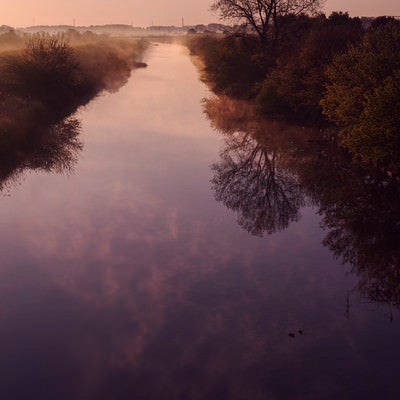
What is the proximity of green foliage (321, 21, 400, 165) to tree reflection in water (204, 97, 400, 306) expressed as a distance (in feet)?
5.13

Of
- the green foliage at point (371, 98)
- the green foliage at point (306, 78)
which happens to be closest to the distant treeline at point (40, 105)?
the green foliage at point (371, 98)

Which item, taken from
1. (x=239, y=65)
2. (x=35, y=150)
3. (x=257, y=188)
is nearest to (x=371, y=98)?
(x=257, y=188)

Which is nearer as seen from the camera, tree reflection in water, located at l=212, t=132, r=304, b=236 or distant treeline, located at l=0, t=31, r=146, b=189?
tree reflection in water, located at l=212, t=132, r=304, b=236

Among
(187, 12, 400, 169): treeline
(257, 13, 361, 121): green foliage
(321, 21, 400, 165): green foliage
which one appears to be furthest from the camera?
(257, 13, 361, 121): green foliage

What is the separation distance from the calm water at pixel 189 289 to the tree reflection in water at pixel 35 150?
67 centimetres

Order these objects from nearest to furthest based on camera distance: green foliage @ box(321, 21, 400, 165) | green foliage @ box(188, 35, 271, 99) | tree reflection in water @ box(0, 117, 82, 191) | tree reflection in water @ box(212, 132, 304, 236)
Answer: tree reflection in water @ box(212, 132, 304, 236) < green foliage @ box(321, 21, 400, 165) < tree reflection in water @ box(0, 117, 82, 191) < green foliage @ box(188, 35, 271, 99)

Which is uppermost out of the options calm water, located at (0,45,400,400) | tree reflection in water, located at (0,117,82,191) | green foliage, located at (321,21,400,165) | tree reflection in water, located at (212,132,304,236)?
green foliage, located at (321,21,400,165)

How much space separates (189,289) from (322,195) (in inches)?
381

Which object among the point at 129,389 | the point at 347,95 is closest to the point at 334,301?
the point at 129,389

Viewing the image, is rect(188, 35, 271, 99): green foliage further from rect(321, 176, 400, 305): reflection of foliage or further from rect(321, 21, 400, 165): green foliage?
rect(321, 176, 400, 305): reflection of foliage

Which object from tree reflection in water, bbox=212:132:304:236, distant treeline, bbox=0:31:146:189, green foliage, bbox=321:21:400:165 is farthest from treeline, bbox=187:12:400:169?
distant treeline, bbox=0:31:146:189

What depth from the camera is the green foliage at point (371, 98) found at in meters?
19.7

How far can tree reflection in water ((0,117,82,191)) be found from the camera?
23562 millimetres

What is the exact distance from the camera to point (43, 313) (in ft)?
40.7
